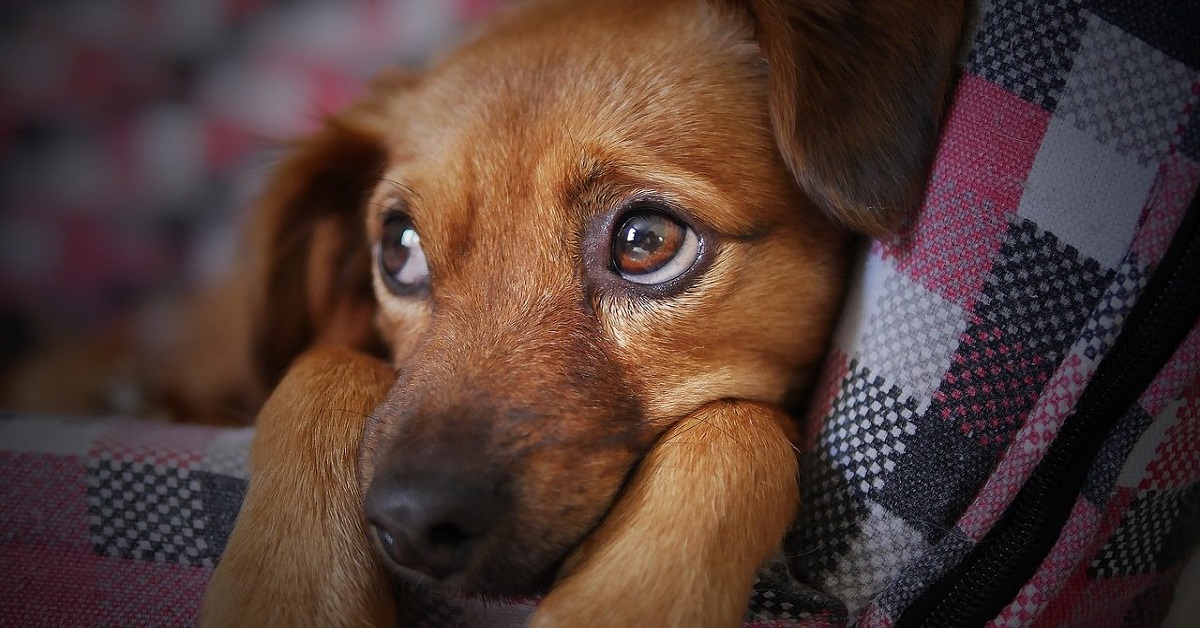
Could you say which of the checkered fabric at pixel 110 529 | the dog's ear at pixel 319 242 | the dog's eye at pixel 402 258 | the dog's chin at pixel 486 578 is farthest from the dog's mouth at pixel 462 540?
the dog's ear at pixel 319 242

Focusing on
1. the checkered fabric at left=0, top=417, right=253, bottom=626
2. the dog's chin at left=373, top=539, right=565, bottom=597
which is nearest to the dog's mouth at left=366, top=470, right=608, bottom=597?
the dog's chin at left=373, top=539, right=565, bottom=597

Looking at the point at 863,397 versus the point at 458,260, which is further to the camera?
the point at 458,260

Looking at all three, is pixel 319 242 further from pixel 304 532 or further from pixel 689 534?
pixel 689 534

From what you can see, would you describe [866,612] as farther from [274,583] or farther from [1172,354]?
[274,583]

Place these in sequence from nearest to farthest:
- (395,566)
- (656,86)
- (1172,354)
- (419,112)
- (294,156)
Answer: (1172,354), (395,566), (656,86), (419,112), (294,156)

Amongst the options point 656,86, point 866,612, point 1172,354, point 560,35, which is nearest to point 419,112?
point 560,35

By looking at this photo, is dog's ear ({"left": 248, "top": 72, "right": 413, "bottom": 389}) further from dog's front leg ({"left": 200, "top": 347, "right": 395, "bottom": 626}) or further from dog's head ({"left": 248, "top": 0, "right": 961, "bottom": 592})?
dog's front leg ({"left": 200, "top": 347, "right": 395, "bottom": 626})

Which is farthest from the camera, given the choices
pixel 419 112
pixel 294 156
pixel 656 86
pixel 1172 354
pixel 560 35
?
pixel 294 156

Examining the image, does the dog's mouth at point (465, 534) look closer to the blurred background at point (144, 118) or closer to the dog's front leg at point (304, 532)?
the dog's front leg at point (304, 532)
